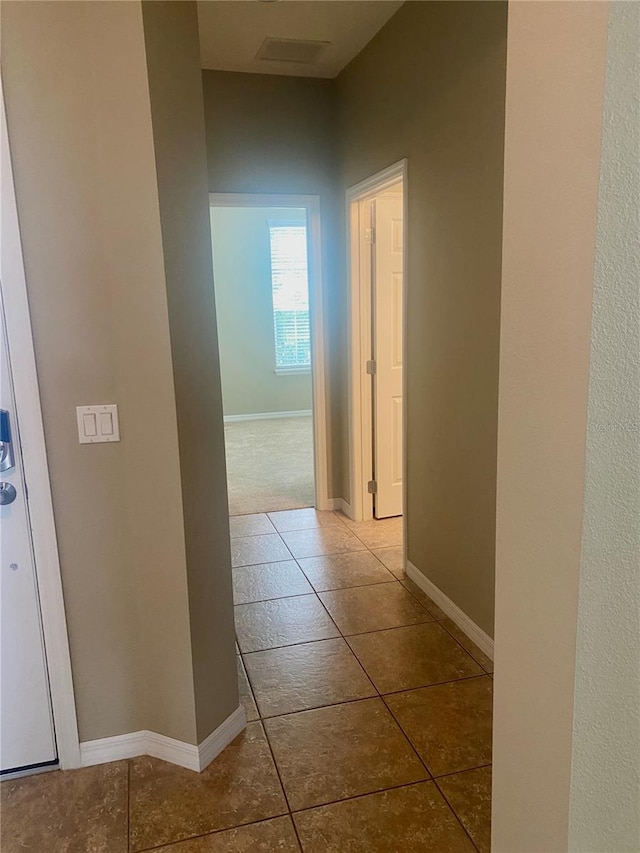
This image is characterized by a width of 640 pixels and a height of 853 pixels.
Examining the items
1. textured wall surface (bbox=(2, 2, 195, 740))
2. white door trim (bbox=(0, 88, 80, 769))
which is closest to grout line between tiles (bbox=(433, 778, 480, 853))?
textured wall surface (bbox=(2, 2, 195, 740))

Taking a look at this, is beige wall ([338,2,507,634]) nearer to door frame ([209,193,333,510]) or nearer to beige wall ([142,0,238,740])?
door frame ([209,193,333,510])

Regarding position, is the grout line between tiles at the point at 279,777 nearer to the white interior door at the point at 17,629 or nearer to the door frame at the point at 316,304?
the white interior door at the point at 17,629

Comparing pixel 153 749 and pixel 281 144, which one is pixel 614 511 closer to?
pixel 153 749

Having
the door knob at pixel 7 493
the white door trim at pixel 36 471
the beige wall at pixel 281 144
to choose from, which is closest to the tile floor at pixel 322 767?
the white door trim at pixel 36 471

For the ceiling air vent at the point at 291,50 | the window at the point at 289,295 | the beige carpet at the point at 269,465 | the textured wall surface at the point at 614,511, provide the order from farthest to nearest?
the window at the point at 289,295
the beige carpet at the point at 269,465
the ceiling air vent at the point at 291,50
the textured wall surface at the point at 614,511

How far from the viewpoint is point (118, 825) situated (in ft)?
5.83

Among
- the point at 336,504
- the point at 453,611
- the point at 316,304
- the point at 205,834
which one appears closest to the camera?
the point at 205,834

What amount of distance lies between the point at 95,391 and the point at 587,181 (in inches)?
57.8

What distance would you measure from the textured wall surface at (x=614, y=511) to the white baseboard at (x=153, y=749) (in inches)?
56.3

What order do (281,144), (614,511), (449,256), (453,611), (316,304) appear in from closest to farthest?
(614,511) < (449,256) < (453,611) < (281,144) < (316,304)

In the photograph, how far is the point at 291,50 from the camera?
343cm

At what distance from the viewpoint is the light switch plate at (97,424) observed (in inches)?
Result: 70.9

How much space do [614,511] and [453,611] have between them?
226 centimetres

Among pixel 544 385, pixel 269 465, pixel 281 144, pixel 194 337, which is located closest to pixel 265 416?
pixel 269 465
